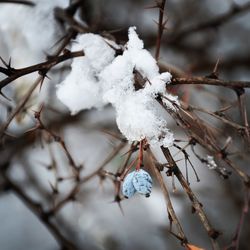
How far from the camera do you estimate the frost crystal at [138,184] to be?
2.97 feet

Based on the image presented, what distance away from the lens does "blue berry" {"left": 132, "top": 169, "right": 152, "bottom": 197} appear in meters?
0.90

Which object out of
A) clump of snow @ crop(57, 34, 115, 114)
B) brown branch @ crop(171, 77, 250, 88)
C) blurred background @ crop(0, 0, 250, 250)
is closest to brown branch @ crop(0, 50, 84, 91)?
clump of snow @ crop(57, 34, 115, 114)

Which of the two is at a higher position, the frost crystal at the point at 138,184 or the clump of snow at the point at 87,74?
the clump of snow at the point at 87,74

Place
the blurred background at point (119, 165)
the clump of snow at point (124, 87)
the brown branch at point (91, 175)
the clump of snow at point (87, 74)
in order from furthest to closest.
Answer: the blurred background at point (119, 165) → the brown branch at point (91, 175) → the clump of snow at point (87, 74) → the clump of snow at point (124, 87)

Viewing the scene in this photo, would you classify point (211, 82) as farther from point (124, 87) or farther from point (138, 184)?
point (138, 184)

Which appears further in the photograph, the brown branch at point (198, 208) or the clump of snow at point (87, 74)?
the clump of snow at point (87, 74)

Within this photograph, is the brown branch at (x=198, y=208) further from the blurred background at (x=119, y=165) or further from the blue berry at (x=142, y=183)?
the blurred background at (x=119, y=165)

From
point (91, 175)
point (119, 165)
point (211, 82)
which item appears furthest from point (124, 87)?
point (119, 165)

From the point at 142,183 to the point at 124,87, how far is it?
29cm

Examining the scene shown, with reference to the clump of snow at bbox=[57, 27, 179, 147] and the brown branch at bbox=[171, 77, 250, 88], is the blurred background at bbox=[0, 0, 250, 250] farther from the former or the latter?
the brown branch at bbox=[171, 77, 250, 88]

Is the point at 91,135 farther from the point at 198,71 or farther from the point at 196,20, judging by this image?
the point at 196,20

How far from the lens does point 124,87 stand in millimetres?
1092

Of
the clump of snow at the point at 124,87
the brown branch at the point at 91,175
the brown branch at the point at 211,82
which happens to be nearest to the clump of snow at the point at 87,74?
the clump of snow at the point at 124,87

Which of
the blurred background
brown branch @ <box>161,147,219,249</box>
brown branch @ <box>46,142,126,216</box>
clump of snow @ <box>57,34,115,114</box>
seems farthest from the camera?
the blurred background
